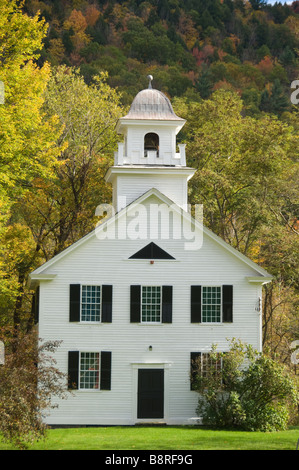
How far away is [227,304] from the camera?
3008 centimetres

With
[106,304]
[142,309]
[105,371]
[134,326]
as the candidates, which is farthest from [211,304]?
[105,371]

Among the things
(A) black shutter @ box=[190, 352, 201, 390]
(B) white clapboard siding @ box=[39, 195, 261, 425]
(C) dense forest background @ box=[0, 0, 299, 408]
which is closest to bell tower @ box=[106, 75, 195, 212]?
(B) white clapboard siding @ box=[39, 195, 261, 425]

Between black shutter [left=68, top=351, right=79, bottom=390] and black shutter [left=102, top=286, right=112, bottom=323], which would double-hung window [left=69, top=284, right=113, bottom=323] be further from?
black shutter [left=68, top=351, right=79, bottom=390]

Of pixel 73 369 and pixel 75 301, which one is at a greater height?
pixel 75 301

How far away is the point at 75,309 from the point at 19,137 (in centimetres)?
801

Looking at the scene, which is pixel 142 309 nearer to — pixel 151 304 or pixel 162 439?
pixel 151 304

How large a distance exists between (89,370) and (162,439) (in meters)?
6.00

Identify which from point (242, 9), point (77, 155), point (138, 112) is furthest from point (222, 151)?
point (242, 9)

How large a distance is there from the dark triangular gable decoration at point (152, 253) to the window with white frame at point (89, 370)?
4001 mm

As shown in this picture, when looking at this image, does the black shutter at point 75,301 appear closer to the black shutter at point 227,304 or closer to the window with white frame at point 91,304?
the window with white frame at point 91,304

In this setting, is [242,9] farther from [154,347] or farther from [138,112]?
[154,347]

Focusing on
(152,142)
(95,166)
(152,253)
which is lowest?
(152,253)

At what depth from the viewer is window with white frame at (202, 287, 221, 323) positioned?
3006 centimetres

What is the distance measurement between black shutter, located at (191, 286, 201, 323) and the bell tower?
154 inches
